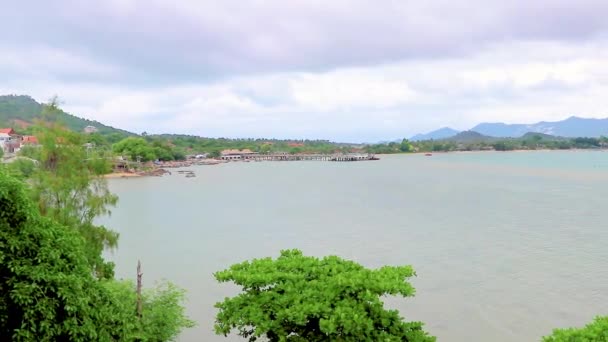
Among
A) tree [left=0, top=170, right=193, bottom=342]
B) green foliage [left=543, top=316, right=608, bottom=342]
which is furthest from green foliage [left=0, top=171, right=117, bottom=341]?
green foliage [left=543, top=316, right=608, bottom=342]

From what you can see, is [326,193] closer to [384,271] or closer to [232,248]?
[232,248]

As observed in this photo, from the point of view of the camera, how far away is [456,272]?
55.4 ft

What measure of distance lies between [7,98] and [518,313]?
5230 inches

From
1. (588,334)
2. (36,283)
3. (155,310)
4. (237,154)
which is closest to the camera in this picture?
(36,283)

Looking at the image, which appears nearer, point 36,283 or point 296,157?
point 36,283

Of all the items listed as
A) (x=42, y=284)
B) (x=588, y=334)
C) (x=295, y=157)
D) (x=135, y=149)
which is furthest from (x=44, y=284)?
(x=295, y=157)

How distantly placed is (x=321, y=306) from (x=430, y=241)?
55.5 feet

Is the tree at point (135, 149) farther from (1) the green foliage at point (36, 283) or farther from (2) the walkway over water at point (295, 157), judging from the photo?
(1) the green foliage at point (36, 283)

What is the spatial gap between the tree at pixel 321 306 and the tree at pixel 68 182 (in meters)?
6.12

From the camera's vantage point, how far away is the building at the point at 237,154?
10000 cm

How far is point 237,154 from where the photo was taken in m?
103

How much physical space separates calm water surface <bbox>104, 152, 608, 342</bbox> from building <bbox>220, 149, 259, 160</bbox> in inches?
2241

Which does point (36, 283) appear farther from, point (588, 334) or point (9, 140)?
point (9, 140)

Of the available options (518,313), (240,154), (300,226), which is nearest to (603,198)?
(300,226)
